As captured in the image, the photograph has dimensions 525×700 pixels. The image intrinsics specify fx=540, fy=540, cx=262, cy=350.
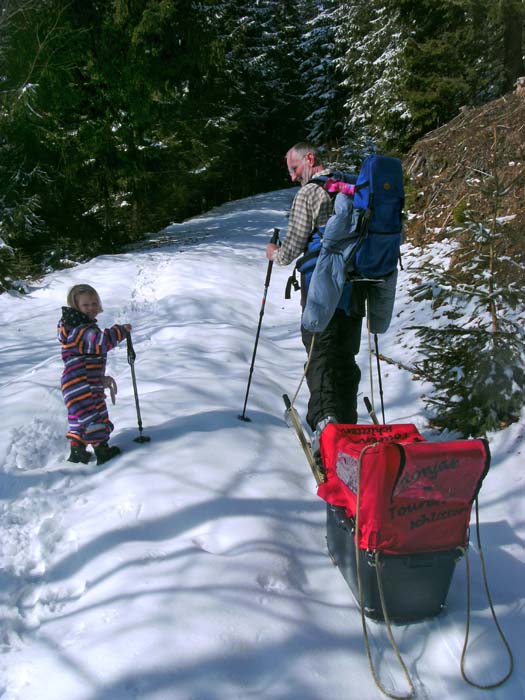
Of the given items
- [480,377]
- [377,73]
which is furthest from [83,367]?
[377,73]

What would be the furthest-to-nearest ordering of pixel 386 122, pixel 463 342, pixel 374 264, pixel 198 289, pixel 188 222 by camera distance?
pixel 188 222, pixel 386 122, pixel 198 289, pixel 463 342, pixel 374 264

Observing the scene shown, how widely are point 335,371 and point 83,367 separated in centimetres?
192

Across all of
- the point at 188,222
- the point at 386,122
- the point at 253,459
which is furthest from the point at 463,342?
the point at 188,222

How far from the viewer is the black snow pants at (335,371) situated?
13.1ft

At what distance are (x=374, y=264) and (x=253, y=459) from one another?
5.57ft

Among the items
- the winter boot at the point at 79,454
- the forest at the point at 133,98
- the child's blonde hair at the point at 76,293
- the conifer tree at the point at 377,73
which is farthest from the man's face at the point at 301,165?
the conifer tree at the point at 377,73

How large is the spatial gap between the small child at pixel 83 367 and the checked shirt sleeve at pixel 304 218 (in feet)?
4.40

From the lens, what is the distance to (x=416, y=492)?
2.51 m

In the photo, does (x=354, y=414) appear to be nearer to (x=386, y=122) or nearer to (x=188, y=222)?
(x=386, y=122)

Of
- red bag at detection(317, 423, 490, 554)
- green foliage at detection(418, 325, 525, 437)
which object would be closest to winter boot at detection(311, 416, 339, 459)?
red bag at detection(317, 423, 490, 554)

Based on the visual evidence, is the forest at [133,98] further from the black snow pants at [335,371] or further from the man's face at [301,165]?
the black snow pants at [335,371]

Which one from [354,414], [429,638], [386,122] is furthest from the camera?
[386,122]

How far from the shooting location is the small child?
400 cm

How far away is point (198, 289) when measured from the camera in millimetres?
10461
